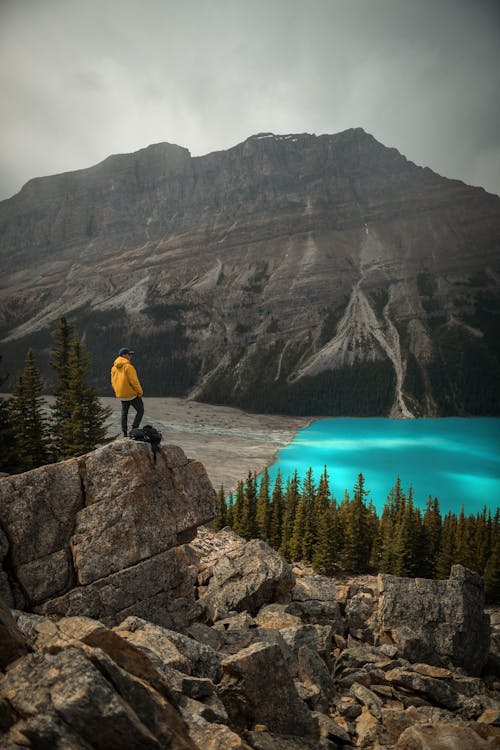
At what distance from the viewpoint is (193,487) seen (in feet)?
57.1

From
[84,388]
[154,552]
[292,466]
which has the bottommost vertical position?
[292,466]

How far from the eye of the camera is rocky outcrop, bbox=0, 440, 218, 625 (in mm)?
13367

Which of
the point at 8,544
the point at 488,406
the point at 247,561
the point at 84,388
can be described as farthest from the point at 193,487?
the point at 488,406

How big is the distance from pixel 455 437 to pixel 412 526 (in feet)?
351

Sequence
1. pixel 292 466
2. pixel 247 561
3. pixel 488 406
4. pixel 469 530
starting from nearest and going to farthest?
pixel 247 561 → pixel 469 530 → pixel 292 466 → pixel 488 406

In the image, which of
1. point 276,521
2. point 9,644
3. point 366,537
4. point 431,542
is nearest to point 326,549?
point 366,537

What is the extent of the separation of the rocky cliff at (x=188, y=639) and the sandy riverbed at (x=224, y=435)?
6235cm

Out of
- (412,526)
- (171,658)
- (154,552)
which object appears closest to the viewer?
(171,658)

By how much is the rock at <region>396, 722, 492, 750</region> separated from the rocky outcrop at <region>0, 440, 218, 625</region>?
27.6ft

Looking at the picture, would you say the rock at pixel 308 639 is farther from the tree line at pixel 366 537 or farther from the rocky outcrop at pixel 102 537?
the tree line at pixel 366 537

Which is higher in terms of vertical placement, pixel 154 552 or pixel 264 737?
pixel 154 552

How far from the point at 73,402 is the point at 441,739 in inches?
1475

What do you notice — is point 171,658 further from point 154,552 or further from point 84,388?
point 84,388

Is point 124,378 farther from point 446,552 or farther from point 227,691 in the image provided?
point 446,552
